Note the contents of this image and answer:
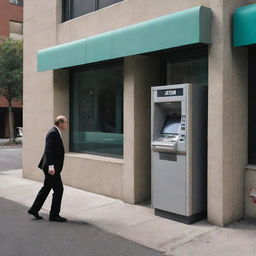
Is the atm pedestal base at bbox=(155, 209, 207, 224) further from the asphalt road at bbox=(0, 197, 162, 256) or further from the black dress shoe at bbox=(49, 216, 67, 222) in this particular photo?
the black dress shoe at bbox=(49, 216, 67, 222)

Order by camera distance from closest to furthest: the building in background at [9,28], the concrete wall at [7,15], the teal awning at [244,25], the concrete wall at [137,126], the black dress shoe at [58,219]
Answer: the teal awning at [244,25], the black dress shoe at [58,219], the concrete wall at [137,126], the building in background at [9,28], the concrete wall at [7,15]

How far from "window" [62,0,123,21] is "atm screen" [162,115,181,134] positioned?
→ 304 cm

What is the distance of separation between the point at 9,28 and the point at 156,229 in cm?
3070

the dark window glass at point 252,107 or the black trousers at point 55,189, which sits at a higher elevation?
the dark window glass at point 252,107

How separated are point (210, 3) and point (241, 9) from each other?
0.47 meters

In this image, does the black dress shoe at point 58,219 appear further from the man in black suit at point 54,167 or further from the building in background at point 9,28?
the building in background at point 9,28

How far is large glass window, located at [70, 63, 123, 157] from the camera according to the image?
25.6 ft

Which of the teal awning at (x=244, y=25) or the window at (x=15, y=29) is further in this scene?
the window at (x=15, y=29)

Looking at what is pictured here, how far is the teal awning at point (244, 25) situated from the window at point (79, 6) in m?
3.09

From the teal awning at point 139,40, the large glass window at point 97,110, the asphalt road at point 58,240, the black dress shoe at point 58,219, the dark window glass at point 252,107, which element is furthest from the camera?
the large glass window at point 97,110

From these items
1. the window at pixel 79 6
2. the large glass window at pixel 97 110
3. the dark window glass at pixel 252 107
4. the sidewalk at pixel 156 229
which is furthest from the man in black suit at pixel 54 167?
the window at pixel 79 6

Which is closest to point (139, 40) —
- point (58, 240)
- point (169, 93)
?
point (169, 93)

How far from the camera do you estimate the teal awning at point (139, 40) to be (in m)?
5.51

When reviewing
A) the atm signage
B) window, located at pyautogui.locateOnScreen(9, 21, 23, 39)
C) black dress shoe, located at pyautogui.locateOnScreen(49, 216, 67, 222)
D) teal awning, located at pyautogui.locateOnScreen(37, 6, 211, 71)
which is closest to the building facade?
teal awning, located at pyautogui.locateOnScreen(37, 6, 211, 71)
